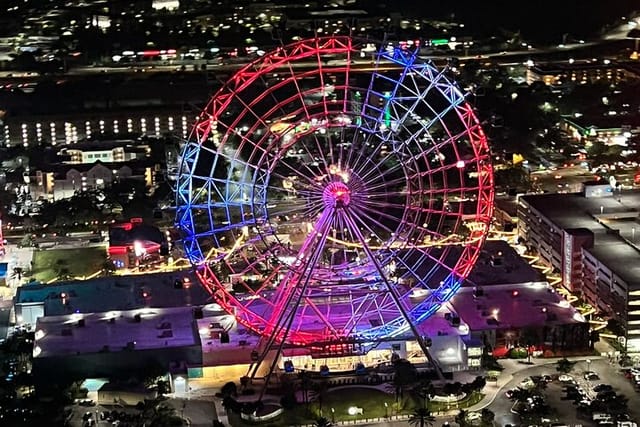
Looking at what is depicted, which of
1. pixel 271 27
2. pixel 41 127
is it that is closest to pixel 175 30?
pixel 271 27

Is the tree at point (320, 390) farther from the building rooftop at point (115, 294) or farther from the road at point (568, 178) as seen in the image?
the road at point (568, 178)

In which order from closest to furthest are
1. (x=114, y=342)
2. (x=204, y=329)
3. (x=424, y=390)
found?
(x=424, y=390)
(x=114, y=342)
(x=204, y=329)

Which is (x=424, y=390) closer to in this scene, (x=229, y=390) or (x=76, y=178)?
(x=229, y=390)

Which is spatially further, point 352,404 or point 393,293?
point 393,293

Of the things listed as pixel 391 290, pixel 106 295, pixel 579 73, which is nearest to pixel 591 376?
pixel 391 290

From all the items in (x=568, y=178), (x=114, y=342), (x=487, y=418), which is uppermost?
(x=568, y=178)

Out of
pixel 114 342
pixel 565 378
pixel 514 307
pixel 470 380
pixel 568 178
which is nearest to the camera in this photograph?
pixel 470 380

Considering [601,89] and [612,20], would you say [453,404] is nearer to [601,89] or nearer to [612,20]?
[601,89]

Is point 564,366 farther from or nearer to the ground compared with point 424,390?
farther from the ground

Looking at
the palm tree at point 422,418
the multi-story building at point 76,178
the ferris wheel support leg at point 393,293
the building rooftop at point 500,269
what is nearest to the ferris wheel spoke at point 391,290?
the ferris wheel support leg at point 393,293
